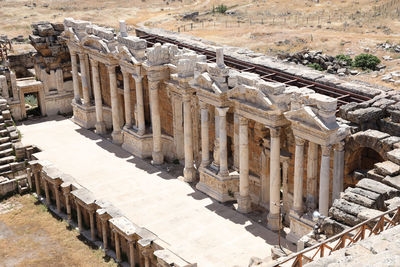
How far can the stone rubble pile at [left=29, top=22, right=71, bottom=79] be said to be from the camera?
38.0 m

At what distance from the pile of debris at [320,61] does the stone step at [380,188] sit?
2869 centimetres

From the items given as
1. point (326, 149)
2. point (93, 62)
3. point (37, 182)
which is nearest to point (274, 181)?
point (326, 149)

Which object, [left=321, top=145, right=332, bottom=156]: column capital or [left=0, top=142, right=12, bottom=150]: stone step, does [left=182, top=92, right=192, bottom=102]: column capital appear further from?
[left=0, top=142, right=12, bottom=150]: stone step

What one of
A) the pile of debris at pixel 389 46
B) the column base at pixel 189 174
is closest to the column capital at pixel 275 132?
the column base at pixel 189 174

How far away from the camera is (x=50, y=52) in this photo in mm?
38281

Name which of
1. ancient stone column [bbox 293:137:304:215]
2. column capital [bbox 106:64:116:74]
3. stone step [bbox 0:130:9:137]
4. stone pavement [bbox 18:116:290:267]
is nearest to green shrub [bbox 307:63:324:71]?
column capital [bbox 106:64:116:74]

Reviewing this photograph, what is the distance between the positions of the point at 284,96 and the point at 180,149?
9771 mm

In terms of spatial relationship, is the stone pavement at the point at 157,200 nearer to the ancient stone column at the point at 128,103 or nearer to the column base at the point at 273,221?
the column base at the point at 273,221

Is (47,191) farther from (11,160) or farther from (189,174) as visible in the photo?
(189,174)

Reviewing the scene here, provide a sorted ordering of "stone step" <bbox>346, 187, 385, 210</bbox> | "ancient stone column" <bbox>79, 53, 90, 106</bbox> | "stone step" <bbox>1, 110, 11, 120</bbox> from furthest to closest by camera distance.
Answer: "ancient stone column" <bbox>79, 53, 90, 106</bbox> → "stone step" <bbox>1, 110, 11, 120</bbox> → "stone step" <bbox>346, 187, 385, 210</bbox>

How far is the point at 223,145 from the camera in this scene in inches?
1039

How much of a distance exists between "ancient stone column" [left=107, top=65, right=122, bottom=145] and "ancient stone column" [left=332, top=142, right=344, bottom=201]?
1547 centimetres

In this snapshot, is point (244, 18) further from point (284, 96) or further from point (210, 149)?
point (284, 96)

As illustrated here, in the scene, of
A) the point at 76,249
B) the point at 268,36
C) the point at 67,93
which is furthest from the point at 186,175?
the point at 268,36
